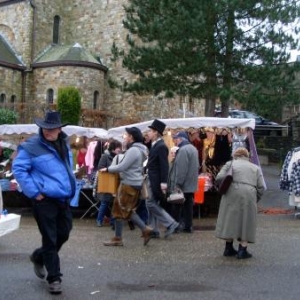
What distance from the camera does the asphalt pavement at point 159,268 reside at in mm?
5848

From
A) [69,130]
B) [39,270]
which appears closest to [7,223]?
[39,270]

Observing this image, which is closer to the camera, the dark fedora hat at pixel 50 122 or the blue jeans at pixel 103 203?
the dark fedora hat at pixel 50 122

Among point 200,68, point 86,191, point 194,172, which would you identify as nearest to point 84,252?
point 194,172

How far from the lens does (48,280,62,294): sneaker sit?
565cm

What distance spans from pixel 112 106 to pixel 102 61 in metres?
3.10

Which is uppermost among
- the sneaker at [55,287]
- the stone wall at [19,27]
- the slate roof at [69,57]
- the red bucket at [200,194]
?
the stone wall at [19,27]

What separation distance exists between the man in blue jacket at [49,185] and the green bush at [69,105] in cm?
2240

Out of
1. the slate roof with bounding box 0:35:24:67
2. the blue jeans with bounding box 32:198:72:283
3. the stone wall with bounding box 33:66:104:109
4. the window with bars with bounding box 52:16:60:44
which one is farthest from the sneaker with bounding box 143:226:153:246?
the window with bars with bounding box 52:16:60:44

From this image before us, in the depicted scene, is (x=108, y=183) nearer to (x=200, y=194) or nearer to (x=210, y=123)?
(x=200, y=194)

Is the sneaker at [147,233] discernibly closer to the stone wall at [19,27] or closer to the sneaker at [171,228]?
the sneaker at [171,228]

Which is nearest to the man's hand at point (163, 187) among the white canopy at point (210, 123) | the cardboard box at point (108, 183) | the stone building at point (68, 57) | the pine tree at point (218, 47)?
the cardboard box at point (108, 183)

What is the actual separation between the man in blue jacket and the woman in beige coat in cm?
257

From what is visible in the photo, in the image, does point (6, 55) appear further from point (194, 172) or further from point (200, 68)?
point (194, 172)

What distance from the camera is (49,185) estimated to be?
578 cm
